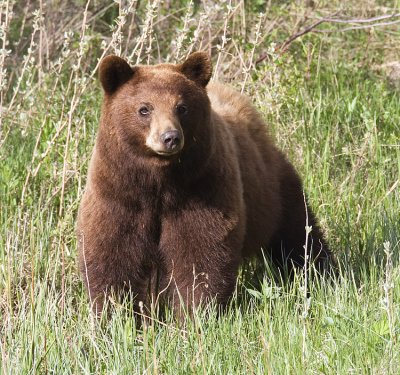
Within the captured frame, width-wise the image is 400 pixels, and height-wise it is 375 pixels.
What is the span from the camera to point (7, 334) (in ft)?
15.8

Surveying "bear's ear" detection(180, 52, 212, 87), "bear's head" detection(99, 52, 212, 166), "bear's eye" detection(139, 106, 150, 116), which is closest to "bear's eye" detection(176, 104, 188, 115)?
"bear's head" detection(99, 52, 212, 166)

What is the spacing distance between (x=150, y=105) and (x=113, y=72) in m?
0.29

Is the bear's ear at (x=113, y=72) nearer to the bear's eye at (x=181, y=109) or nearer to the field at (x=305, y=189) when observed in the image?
the bear's eye at (x=181, y=109)

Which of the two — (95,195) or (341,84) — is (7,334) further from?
(341,84)

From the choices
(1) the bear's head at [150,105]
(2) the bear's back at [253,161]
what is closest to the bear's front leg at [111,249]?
(1) the bear's head at [150,105]

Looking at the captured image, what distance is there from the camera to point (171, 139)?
5020mm

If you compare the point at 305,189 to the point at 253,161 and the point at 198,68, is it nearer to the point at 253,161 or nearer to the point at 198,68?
the point at 253,161

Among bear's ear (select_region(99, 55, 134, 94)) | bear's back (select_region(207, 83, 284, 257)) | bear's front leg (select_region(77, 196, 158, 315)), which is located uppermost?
bear's ear (select_region(99, 55, 134, 94))

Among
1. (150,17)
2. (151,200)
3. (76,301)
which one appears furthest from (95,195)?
(150,17)

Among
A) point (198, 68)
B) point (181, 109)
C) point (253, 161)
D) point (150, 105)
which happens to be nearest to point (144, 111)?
point (150, 105)

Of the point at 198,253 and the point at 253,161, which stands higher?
the point at 253,161

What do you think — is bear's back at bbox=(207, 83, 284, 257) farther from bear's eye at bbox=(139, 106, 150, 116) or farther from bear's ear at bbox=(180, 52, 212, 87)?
bear's eye at bbox=(139, 106, 150, 116)

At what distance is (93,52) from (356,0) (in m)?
2.63

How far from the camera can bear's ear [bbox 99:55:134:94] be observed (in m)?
5.32
